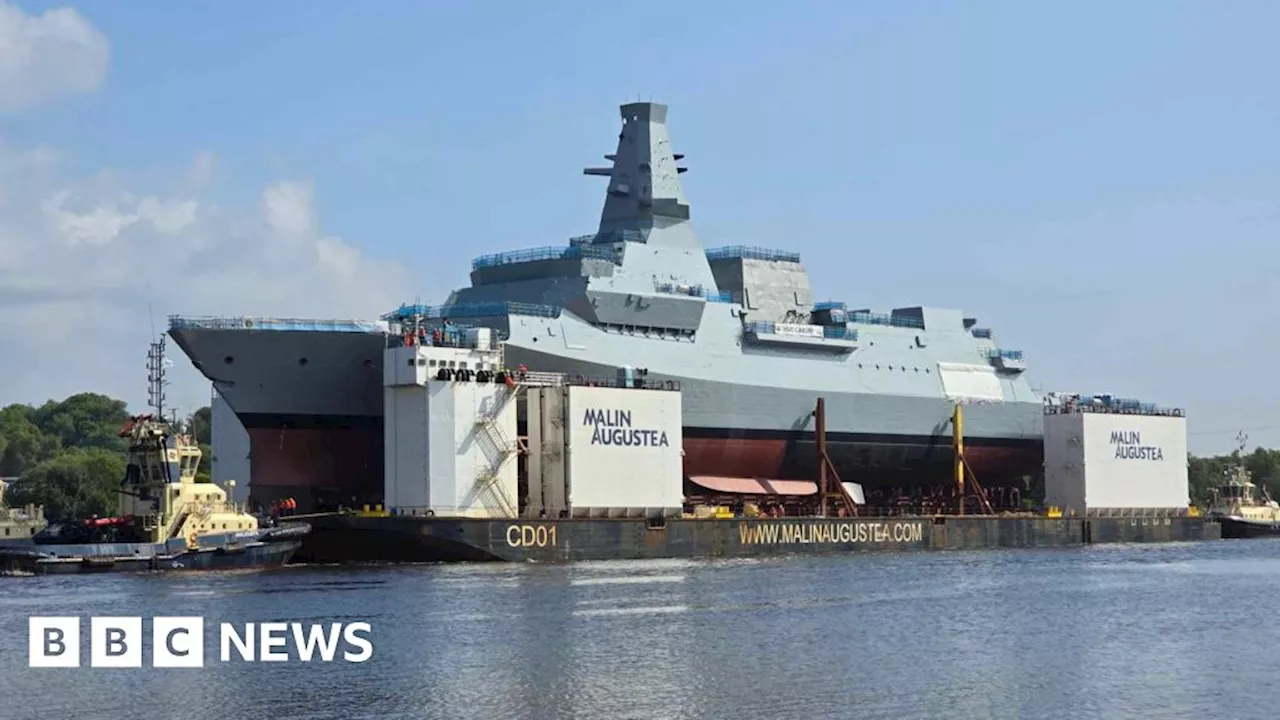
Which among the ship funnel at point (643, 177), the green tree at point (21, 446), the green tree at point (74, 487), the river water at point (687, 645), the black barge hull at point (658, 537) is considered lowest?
the river water at point (687, 645)

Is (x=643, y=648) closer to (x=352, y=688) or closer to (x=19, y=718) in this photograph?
(x=352, y=688)

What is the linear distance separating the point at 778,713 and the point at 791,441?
154ft

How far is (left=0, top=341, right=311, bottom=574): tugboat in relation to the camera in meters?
58.3

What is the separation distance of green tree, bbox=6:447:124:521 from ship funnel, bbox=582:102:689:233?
135 ft

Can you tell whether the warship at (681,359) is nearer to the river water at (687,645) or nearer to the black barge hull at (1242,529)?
the river water at (687,645)

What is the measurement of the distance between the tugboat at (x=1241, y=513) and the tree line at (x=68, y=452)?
58.0m

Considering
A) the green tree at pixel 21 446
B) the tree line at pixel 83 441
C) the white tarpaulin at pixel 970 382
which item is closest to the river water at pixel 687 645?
the white tarpaulin at pixel 970 382

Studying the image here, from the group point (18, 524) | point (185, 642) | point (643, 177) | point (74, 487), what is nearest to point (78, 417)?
point (74, 487)

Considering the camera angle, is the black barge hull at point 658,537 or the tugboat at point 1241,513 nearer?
the black barge hull at point 658,537

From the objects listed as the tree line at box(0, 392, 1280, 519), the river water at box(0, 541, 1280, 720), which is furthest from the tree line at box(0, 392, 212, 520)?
the river water at box(0, 541, 1280, 720)

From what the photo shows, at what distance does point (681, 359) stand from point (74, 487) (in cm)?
5057

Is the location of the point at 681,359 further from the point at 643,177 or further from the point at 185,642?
the point at 185,642

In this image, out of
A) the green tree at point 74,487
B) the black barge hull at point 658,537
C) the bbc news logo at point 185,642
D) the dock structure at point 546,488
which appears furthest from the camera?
the green tree at point 74,487

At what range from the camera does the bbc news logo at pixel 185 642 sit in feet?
129
